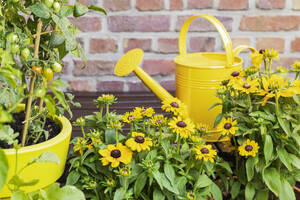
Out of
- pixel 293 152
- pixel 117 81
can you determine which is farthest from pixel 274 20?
pixel 293 152

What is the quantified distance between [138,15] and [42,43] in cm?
73

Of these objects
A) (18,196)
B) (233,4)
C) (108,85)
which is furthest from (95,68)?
(18,196)

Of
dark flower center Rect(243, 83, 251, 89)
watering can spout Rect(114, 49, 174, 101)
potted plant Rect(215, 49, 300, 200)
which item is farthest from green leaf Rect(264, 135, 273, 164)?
watering can spout Rect(114, 49, 174, 101)

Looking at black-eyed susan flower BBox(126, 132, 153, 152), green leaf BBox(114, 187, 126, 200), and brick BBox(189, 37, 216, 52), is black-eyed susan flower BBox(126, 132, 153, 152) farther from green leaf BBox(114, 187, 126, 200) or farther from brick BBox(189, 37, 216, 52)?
brick BBox(189, 37, 216, 52)

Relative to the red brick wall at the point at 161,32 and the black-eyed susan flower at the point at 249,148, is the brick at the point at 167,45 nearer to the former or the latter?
the red brick wall at the point at 161,32

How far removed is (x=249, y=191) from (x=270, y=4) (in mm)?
917

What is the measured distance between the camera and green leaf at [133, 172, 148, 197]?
693mm

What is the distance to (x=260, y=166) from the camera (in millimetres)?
748

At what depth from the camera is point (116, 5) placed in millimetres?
1374

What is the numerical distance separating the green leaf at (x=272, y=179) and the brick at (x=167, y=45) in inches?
30.3

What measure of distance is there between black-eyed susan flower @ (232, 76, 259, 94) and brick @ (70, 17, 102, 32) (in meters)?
0.76

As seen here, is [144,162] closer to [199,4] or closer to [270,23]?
[199,4]

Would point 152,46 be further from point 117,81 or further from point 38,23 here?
point 38,23

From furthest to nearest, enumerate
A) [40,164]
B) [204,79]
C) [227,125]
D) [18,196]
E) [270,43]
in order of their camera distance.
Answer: [270,43] < [204,79] < [227,125] < [40,164] < [18,196]
